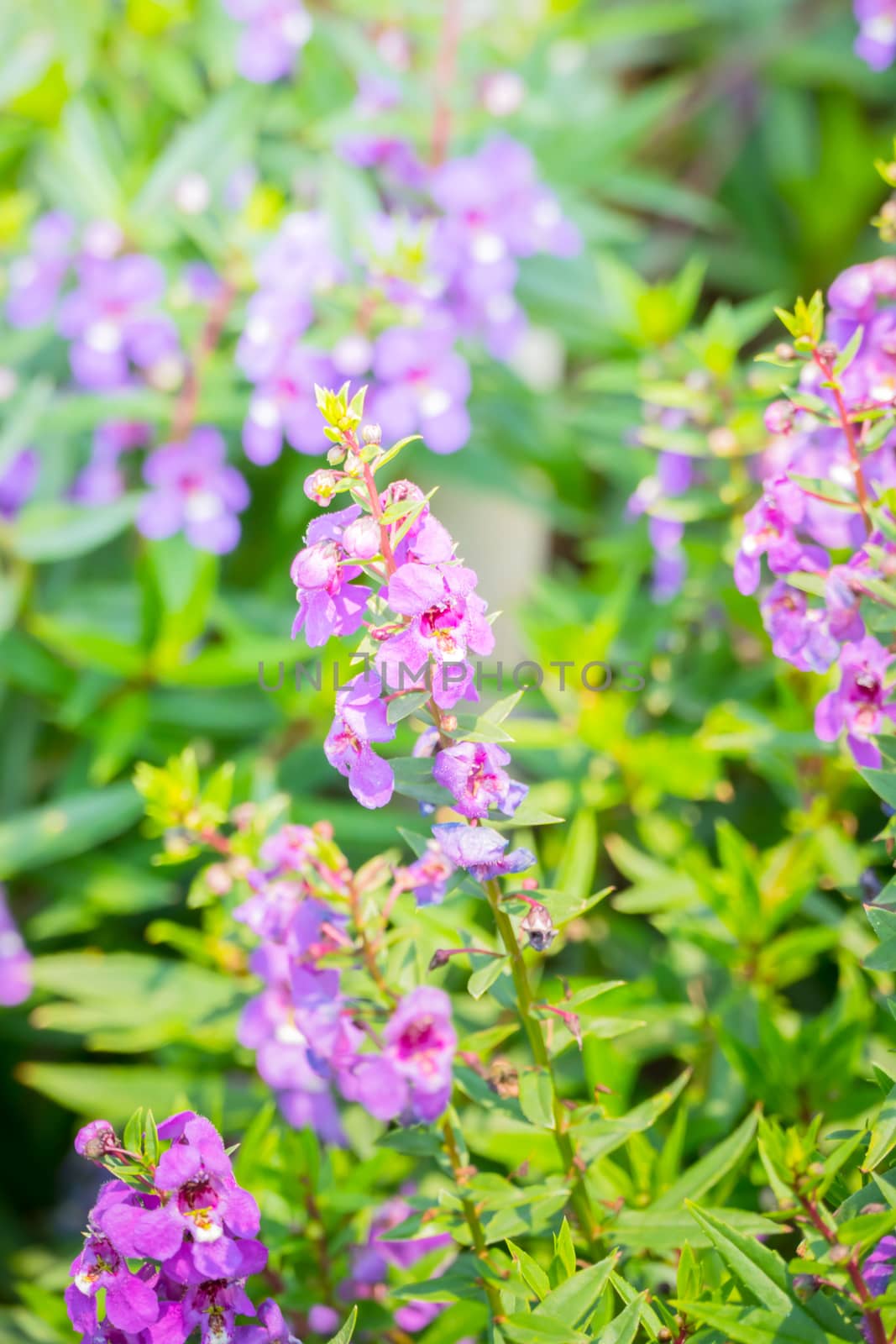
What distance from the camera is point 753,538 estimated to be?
0.87 metres

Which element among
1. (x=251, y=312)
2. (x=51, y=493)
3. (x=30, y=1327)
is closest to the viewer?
(x=30, y=1327)

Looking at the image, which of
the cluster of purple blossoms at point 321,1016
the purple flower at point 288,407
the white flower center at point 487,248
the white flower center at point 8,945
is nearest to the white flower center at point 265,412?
the purple flower at point 288,407

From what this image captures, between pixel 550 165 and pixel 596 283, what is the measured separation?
0.20 m

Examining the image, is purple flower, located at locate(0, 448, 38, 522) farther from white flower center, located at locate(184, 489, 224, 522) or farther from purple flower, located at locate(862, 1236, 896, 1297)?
purple flower, located at locate(862, 1236, 896, 1297)

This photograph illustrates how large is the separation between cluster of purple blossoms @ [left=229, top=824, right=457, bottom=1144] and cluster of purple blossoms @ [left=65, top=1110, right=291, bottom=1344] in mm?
105

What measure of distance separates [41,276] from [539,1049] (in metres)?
1.34

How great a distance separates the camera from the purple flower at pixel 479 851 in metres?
0.70

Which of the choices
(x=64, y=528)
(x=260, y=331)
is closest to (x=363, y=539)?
(x=260, y=331)

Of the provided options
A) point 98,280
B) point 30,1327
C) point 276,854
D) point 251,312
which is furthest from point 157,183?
point 30,1327

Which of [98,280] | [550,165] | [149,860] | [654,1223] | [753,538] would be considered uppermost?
[98,280]

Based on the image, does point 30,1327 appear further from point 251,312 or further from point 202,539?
point 251,312

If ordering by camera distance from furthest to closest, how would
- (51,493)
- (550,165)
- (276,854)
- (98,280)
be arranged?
(550,165)
(51,493)
(98,280)
(276,854)

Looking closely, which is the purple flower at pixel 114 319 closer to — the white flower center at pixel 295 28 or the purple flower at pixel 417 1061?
the white flower center at pixel 295 28

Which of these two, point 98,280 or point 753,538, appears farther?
point 98,280
